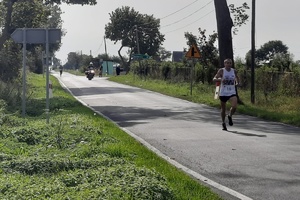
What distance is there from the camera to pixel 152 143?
13203mm

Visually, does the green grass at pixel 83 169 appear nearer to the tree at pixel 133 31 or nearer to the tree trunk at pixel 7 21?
the tree trunk at pixel 7 21

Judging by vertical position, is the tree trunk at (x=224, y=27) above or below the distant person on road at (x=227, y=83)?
above

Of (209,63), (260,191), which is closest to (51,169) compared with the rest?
(260,191)

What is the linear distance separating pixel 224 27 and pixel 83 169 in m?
19.0

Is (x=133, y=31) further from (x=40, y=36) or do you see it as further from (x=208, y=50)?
(x=40, y=36)

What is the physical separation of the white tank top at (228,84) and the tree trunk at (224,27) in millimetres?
10768

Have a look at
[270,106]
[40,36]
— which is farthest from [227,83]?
[270,106]

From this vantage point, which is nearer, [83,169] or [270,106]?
[83,169]

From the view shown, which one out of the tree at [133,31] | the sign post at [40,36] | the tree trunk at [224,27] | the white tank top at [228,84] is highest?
the tree at [133,31]

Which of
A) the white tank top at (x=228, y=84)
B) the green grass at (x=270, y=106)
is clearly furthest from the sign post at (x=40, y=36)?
the green grass at (x=270, y=106)

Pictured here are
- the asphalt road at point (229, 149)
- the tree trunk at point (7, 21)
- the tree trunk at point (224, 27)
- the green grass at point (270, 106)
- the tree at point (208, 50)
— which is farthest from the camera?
the tree at point (208, 50)

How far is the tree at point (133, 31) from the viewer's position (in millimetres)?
95125

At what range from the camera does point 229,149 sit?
39.7 ft

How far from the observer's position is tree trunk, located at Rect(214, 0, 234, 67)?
87.3 feet
